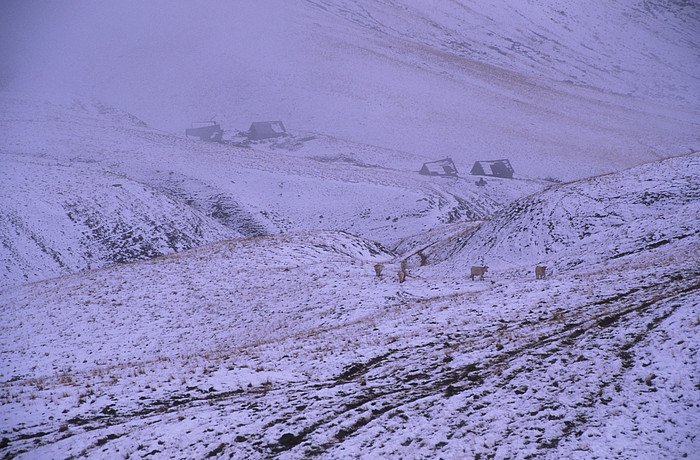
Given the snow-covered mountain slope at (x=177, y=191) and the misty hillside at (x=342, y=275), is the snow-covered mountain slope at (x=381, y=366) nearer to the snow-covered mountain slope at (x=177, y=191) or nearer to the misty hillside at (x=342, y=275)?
the misty hillside at (x=342, y=275)

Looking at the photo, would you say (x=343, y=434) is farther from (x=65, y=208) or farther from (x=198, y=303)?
(x=65, y=208)

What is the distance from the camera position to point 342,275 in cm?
2662

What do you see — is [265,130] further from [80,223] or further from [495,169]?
[80,223]

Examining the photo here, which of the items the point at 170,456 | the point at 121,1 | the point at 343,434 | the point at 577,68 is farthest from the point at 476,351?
the point at 121,1

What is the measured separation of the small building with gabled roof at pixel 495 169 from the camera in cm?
7338

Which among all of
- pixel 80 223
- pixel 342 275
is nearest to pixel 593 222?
pixel 342 275

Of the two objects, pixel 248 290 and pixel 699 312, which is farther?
pixel 248 290

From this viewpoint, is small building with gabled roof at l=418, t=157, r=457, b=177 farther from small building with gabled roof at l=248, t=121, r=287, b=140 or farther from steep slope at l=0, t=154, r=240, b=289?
steep slope at l=0, t=154, r=240, b=289

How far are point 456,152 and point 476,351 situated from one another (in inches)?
3120

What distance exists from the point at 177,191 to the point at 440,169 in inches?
1745

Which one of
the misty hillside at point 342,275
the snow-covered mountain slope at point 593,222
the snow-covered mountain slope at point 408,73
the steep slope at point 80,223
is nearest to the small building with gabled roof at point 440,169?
the misty hillside at point 342,275

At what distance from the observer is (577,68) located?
450 feet

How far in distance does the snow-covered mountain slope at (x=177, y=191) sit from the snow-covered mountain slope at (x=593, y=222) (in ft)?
65.4

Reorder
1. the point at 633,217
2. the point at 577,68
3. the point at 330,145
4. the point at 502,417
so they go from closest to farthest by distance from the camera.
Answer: the point at 502,417
the point at 633,217
the point at 330,145
the point at 577,68
